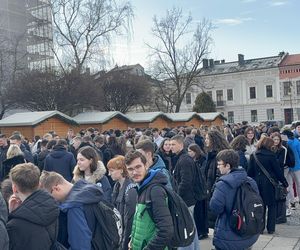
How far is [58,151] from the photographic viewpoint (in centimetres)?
871

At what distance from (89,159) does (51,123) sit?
17042 mm

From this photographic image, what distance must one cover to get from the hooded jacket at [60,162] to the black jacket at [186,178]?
2755mm

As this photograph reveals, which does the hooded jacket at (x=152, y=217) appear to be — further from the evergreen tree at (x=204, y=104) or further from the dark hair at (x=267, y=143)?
the evergreen tree at (x=204, y=104)

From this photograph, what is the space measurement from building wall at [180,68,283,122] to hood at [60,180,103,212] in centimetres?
5901

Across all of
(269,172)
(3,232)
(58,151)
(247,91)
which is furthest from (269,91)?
(3,232)

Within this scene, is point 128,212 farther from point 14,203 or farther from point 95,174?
point 14,203

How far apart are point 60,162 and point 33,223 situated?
17.8 ft

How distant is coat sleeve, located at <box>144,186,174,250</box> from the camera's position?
374 cm

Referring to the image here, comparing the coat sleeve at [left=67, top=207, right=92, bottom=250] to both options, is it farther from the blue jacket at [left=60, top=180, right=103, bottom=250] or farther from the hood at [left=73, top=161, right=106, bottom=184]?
the hood at [left=73, top=161, right=106, bottom=184]

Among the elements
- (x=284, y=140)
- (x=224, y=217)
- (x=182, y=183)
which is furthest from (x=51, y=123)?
(x=224, y=217)

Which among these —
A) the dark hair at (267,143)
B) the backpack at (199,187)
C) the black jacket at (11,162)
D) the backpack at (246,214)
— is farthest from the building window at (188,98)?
the backpack at (246,214)

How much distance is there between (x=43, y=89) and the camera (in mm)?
30188

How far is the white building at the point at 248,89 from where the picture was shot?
6294 cm

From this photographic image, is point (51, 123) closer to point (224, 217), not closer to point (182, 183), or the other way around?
point (182, 183)
